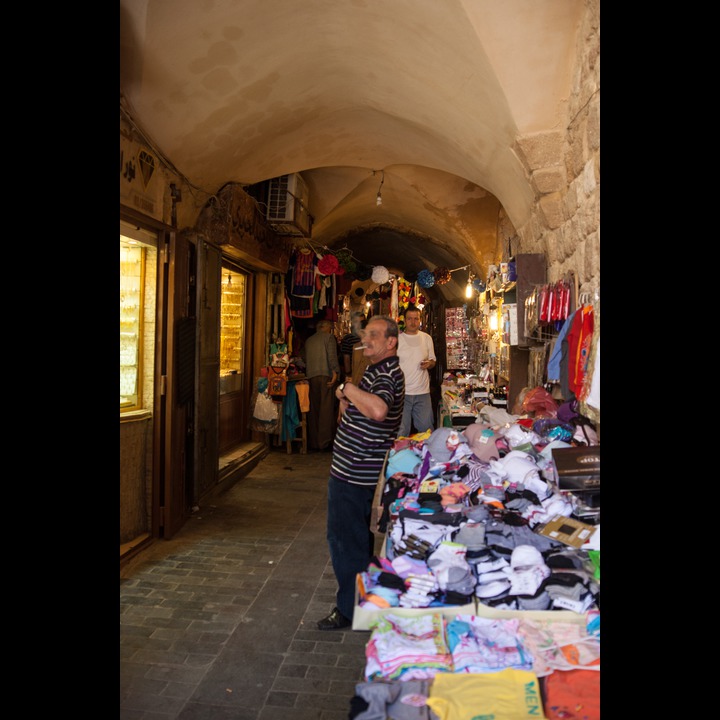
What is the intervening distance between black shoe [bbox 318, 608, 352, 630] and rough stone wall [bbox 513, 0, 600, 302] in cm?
232

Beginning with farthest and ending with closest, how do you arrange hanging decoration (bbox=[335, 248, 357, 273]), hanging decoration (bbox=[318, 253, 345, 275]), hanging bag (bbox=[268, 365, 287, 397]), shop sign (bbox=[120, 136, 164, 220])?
hanging decoration (bbox=[335, 248, 357, 273])
hanging decoration (bbox=[318, 253, 345, 275])
hanging bag (bbox=[268, 365, 287, 397])
shop sign (bbox=[120, 136, 164, 220])

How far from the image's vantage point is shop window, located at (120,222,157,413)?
4570 millimetres

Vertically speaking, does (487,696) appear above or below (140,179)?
below

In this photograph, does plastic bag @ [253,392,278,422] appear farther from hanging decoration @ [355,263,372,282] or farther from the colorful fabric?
the colorful fabric

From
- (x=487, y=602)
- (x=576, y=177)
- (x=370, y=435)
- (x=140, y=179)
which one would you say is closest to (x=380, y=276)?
(x=140, y=179)

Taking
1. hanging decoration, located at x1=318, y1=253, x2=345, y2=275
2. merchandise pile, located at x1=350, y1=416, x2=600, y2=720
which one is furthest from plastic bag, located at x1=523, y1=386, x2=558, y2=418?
hanging decoration, located at x1=318, y1=253, x2=345, y2=275

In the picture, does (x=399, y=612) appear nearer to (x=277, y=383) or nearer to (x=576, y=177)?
(x=576, y=177)

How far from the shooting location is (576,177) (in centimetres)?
336

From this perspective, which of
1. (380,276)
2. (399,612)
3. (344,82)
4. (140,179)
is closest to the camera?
(399,612)

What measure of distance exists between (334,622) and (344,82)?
4.37 meters
